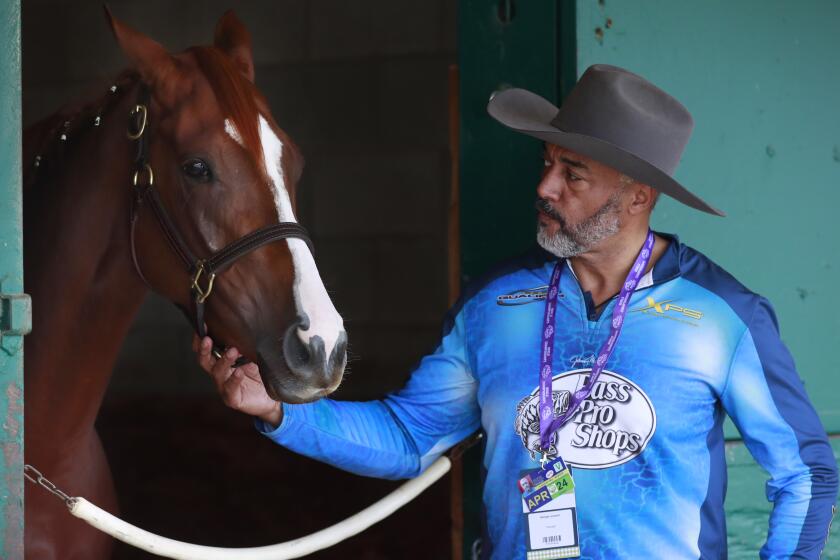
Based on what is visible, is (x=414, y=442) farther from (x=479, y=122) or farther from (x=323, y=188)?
(x=323, y=188)

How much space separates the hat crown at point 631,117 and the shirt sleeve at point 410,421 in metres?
0.49

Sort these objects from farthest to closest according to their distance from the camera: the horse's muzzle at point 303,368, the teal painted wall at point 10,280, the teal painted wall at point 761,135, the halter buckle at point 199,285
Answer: the teal painted wall at point 761,135 < the halter buckle at point 199,285 < the horse's muzzle at point 303,368 < the teal painted wall at point 10,280

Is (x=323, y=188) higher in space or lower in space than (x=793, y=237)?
lower

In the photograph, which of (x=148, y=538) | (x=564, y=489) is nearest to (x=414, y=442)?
(x=564, y=489)

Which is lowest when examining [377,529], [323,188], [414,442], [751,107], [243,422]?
[243,422]

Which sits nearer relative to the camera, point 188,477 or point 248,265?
point 248,265

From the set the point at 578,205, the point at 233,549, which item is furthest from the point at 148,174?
the point at 578,205

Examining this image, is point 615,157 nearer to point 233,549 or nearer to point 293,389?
point 293,389

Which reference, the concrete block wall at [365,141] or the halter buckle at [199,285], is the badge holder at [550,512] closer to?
the halter buckle at [199,285]

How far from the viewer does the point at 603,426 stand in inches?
73.2

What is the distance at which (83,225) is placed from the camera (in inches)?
78.0

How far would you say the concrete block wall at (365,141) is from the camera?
21.7ft

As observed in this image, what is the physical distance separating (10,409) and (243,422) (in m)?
5.41

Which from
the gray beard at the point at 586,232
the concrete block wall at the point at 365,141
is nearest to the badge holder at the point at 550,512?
the gray beard at the point at 586,232
